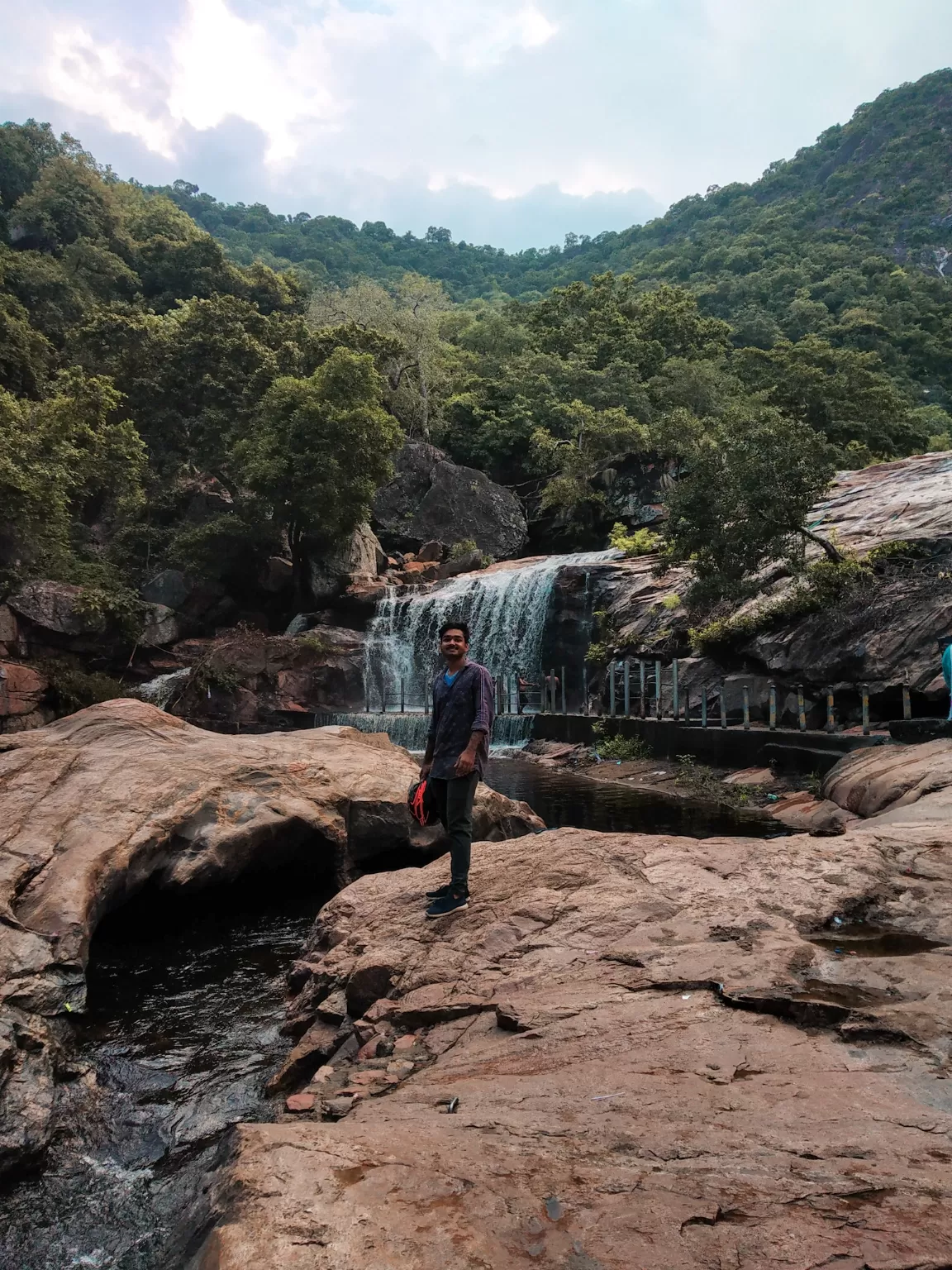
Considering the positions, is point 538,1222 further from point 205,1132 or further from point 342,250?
point 342,250

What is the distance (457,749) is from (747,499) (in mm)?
10924

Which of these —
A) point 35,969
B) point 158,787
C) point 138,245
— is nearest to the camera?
point 35,969

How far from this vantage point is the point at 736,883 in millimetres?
4801

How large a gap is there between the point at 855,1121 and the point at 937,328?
180 ft

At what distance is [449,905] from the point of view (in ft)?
15.6

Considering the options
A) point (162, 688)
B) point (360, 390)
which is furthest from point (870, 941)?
point (360, 390)

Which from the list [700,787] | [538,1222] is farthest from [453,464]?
[538,1222]

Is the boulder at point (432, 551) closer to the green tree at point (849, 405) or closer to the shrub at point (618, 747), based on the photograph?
the green tree at point (849, 405)

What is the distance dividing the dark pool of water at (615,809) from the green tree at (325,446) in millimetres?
13432

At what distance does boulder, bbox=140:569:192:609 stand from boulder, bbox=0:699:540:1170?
19953 mm

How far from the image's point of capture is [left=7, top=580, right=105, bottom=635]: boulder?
2284 centimetres

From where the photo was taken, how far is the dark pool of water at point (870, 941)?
13.0 ft

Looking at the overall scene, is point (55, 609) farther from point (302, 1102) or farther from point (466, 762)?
point (302, 1102)

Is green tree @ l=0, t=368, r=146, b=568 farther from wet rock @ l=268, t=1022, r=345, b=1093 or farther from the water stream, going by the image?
wet rock @ l=268, t=1022, r=345, b=1093
